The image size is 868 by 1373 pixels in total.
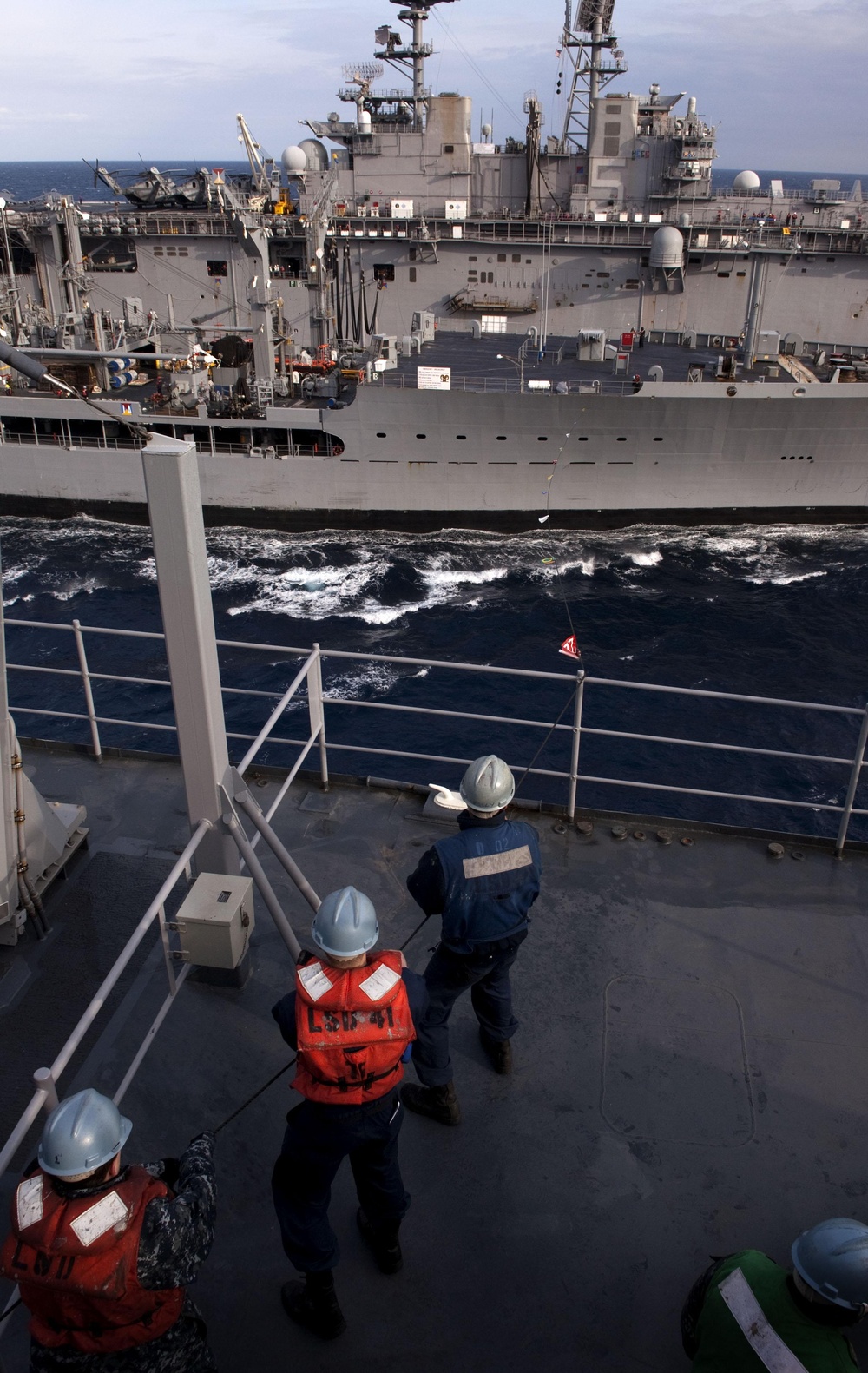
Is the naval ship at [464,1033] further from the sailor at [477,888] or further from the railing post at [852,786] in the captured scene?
the sailor at [477,888]

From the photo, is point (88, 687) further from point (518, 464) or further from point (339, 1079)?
point (518, 464)

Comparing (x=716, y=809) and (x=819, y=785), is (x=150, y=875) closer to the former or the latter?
(x=716, y=809)

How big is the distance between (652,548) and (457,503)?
4.84 meters

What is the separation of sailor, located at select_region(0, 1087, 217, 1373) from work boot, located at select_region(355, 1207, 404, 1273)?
0.73 m


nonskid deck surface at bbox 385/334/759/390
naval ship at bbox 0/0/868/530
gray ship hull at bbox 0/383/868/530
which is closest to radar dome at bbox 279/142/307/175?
naval ship at bbox 0/0/868/530

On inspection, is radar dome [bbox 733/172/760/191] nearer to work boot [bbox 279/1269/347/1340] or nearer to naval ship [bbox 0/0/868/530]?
naval ship [bbox 0/0/868/530]

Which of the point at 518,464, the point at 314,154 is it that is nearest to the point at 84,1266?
the point at 518,464

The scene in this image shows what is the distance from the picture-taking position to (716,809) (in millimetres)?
11656

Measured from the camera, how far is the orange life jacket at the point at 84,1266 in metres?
1.77

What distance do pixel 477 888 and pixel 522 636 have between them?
1422cm

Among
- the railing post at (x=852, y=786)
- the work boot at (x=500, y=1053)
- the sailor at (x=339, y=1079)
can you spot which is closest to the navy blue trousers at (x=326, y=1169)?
the sailor at (x=339, y=1079)

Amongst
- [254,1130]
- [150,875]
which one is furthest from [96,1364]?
[150,875]

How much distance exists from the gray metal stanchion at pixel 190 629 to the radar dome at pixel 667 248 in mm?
26898

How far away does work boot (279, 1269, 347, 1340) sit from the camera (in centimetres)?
243
